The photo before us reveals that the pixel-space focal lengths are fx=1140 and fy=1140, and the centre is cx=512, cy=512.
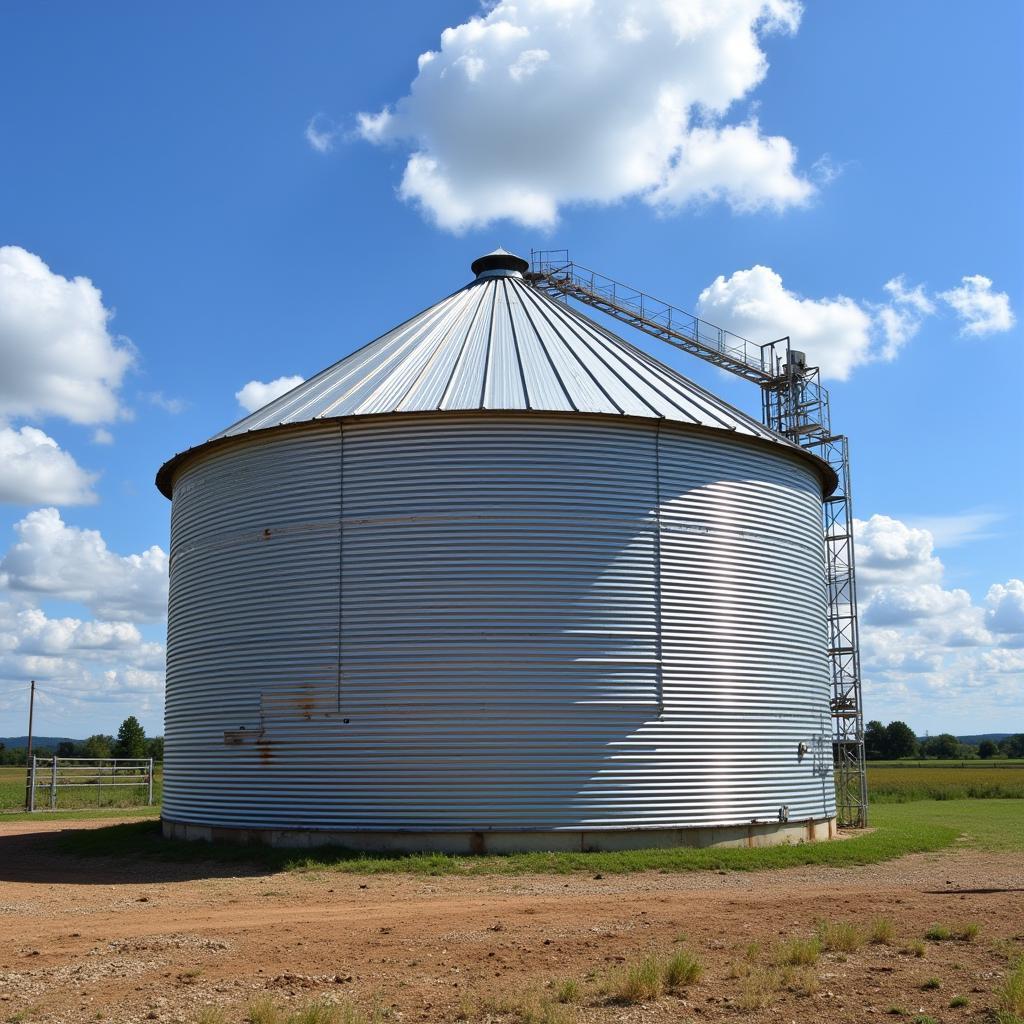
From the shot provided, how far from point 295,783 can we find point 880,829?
1743 cm

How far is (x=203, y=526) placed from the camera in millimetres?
27609

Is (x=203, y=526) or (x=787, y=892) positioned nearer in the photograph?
(x=787, y=892)

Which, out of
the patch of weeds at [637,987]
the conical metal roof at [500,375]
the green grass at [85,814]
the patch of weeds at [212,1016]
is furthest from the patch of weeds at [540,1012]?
the green grass at [85,814]

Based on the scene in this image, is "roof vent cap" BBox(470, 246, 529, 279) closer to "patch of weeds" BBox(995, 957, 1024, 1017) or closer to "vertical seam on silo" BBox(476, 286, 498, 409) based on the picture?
"vertical seam on silo" BBox(476, 286, 498, 409)

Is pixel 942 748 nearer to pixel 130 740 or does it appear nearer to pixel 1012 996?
pixel 130 740

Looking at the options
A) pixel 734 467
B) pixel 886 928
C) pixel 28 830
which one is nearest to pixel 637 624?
pixel 734 467

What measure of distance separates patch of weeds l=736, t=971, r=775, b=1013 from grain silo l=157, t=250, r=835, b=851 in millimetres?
10791

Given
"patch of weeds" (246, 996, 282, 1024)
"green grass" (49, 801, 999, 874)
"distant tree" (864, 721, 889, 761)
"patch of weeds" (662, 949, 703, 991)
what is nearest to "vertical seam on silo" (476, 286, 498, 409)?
"green grass" (49, 801, 999, 874)

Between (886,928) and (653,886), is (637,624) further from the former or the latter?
(886,928)

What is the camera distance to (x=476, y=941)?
14500 mm

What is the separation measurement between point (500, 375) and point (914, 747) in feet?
496

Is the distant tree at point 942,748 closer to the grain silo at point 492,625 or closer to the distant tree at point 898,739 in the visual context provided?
the distant tree at point 898,739

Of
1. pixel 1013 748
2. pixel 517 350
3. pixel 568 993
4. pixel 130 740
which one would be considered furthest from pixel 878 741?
pixel 568 993

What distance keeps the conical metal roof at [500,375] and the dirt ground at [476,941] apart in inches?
394
